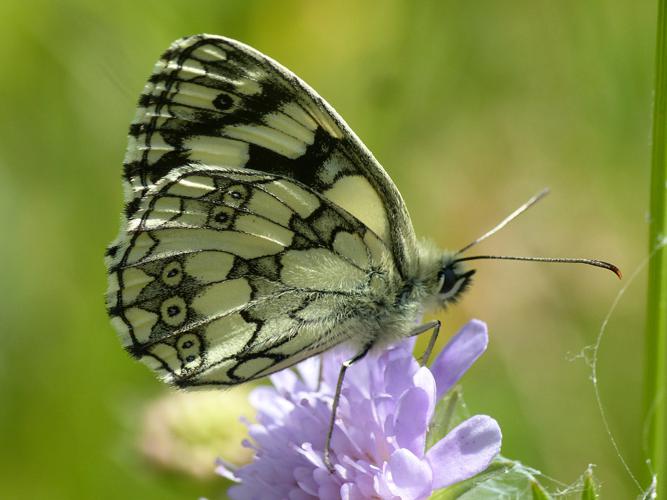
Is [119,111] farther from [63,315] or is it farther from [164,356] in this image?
[164,356]

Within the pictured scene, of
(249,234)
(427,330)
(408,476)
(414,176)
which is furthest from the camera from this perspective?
(414,176)

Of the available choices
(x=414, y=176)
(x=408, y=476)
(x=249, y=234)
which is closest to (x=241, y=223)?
(x=249, y=234)

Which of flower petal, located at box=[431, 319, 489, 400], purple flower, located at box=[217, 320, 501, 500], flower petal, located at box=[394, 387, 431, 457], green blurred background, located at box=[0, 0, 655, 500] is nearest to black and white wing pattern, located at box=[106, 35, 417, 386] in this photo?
purple flower, located at box=[217, 320, 501, 500]

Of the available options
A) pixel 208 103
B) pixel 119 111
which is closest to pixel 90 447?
pixel 119 111

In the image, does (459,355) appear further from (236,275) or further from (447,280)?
(236,275)

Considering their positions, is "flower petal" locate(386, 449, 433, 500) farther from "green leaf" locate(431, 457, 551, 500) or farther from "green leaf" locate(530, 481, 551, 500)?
"green leaf" locate(530, 481, 551, 500)

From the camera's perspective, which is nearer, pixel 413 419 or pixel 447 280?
pixel 413 419
